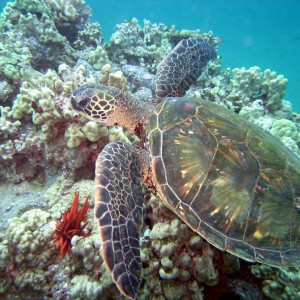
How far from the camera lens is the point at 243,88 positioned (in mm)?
5918

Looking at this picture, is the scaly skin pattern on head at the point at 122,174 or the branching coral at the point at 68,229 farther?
the branching coral at the point at 68,229

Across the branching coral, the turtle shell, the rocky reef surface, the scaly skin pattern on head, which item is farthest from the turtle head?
the branching coral

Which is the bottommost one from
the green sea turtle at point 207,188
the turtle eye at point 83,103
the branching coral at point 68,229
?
the branching coral at point 68,229

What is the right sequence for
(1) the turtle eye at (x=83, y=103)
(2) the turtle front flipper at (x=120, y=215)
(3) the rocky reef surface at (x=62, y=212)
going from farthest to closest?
1. (1) the turtle eye at (x=83, y=103)
2. (3) the rocky reef surface at (x=62, y=212)
3. (2) the turtle front flipper at (x=120, y=215)

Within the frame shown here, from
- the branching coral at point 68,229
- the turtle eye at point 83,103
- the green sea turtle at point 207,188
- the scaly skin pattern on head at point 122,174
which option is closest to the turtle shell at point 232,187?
the green sea turtle at point 207,188

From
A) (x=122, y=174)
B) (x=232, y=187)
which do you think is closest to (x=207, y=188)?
(x=232, y=187)

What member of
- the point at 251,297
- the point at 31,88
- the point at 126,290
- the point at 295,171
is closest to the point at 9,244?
the point at 126,290

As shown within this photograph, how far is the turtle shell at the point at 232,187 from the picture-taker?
1967mm

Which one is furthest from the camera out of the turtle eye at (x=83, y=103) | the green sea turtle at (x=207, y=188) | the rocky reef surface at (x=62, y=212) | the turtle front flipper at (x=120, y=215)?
the turtle eye at (x=83, y=103)

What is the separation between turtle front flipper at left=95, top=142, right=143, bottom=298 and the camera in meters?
1.68

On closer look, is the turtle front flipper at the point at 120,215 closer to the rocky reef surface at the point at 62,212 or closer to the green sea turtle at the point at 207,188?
the green sea turtle at the point at 207,188

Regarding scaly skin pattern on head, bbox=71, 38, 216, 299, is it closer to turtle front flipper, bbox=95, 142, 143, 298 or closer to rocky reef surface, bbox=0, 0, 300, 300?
turtle front flipper, bbox=95, 142, 143, 298

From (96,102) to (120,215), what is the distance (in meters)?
1.57

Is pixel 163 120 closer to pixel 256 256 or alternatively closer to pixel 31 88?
pixel 256 256
